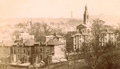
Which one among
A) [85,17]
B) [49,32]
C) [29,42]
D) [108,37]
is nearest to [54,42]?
[49,32]

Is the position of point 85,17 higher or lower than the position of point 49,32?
higher

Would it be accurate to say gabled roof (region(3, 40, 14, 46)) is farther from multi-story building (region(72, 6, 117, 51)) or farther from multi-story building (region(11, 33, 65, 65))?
multi-story building (region(72, 6, 117, 51))

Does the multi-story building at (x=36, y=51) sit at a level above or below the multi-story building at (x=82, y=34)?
below

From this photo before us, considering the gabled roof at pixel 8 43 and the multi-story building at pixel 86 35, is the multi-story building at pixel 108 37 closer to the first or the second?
the multi-story building at pixel 86 35

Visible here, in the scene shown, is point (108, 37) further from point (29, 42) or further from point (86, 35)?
point (29, 42)

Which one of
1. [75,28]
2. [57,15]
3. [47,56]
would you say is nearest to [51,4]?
[57,15]

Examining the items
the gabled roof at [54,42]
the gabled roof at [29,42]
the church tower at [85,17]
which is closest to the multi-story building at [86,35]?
the church tower at [85,17]

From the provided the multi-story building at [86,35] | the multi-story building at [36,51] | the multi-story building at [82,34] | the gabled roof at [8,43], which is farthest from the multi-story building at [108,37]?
the gabled roof at [8,43]

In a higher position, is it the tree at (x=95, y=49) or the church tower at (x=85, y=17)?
the church tower at (x=85, y=17)
